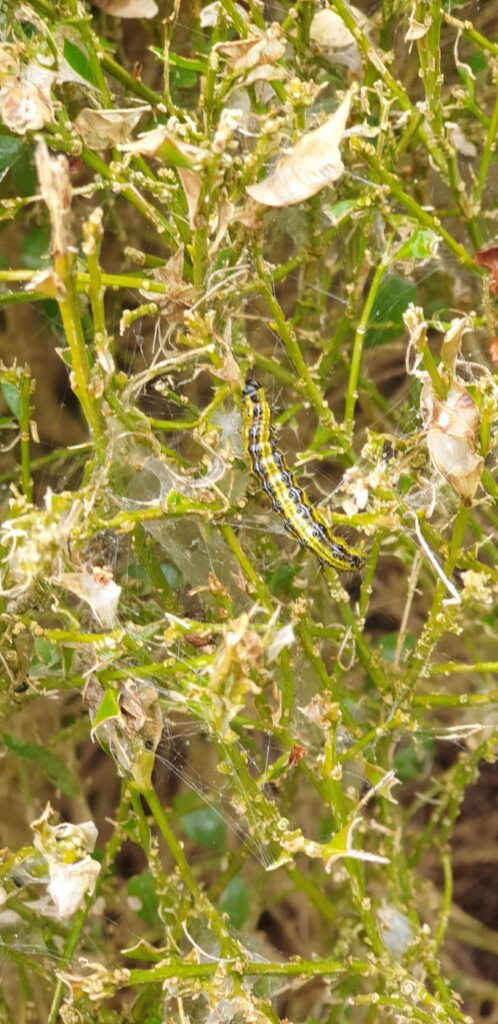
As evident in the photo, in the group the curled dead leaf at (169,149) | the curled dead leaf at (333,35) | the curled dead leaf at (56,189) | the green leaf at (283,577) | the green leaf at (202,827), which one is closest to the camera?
the curled dead leaf at (56,189)

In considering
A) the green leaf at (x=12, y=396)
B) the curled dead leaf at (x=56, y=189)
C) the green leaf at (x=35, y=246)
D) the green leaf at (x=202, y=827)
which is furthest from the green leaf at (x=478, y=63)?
the green leaf at (x=202, y=827)

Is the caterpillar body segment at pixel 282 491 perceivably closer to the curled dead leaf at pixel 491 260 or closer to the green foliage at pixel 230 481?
the green foliage at pixel 230 481

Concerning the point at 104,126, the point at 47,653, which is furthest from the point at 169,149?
the point at 47,653

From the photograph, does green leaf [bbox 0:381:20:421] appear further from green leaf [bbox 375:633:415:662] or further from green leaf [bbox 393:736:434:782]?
green leaf [bbox 393:736:434:782]

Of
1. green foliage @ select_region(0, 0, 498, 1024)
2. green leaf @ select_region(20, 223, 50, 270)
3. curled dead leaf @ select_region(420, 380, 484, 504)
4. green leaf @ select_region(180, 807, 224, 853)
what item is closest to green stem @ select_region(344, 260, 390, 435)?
green foliage @ select_region(0, 0, 498, 1024)

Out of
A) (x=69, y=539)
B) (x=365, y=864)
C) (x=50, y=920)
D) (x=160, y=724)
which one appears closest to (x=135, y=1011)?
(x=50, y=920)

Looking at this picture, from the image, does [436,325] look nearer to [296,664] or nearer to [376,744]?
[296,664]
